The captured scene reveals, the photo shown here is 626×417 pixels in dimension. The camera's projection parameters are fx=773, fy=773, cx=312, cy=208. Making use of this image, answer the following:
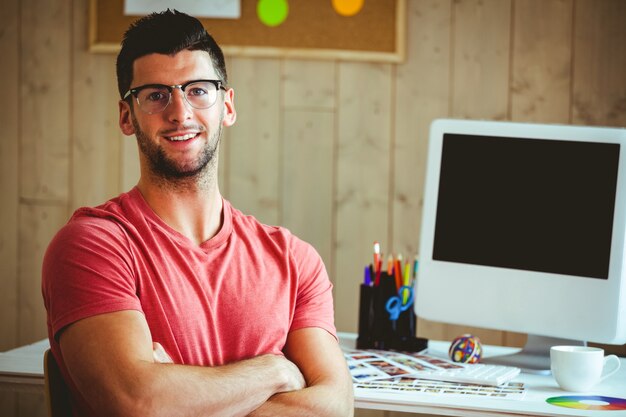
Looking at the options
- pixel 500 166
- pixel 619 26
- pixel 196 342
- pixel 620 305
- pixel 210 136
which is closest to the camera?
pixel 196 342

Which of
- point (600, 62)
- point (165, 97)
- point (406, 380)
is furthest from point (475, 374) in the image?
point (600, 62)

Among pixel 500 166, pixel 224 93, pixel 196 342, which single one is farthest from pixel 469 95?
pixel 196 342

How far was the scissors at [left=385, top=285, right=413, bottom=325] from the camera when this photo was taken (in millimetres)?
1904

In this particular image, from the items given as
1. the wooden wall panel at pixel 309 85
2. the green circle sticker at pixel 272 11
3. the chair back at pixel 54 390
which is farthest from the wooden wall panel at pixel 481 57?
the chair back at pixel 54 390

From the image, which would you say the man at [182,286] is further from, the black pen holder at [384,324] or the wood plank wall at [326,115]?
the wood plank wall at [326,115]

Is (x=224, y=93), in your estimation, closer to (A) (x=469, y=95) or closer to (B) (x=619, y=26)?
(A) (x=469, y=95)

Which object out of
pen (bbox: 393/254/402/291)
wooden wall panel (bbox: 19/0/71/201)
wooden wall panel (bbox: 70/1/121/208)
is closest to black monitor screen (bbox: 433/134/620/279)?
pen (bbox: 393/254/402/291)

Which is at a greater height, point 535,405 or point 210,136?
point 210,136

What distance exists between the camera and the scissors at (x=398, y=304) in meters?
1.90

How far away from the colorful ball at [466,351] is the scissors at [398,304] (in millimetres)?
174

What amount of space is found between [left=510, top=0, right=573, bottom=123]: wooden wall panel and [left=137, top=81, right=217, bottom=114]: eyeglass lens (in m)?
1.25

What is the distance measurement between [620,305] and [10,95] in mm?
1972

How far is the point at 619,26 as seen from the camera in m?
2.39

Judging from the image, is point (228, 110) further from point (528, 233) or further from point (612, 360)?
point (612, 360)
